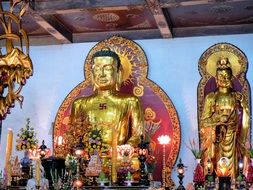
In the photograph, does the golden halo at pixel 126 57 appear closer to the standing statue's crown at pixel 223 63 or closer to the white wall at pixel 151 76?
the white wall at pixel 151 76

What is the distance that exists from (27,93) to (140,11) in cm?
266

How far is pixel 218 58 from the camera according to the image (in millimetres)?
8594

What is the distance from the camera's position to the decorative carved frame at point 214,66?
28.0ft

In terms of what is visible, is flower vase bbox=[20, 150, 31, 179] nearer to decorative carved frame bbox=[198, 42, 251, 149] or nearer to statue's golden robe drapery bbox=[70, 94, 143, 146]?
statue's golden robe drapery bbox=[70, 94, 143, 146]

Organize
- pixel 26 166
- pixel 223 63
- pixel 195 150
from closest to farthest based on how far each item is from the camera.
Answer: pixel 26 166 < pixel 195 150 < pixel 223 63

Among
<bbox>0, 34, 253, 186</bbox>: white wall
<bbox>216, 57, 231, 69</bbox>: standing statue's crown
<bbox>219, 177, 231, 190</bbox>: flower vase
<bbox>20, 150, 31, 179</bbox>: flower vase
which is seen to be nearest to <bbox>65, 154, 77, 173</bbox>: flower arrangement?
<bbox>20, 150, 31, 179</bbox>: flower vase

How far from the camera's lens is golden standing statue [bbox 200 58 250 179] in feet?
26.3

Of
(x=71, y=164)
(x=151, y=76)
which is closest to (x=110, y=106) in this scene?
(x=151, y=76)

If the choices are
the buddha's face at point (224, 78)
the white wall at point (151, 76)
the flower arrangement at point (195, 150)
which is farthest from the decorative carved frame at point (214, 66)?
the flower arrangement at point (195, 150)

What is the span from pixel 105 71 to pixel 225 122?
84.2 inches

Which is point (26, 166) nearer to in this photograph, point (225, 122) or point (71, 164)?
point (71, 164)

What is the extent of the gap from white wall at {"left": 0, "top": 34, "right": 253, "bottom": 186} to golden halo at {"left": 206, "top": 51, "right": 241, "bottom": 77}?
201 millimetres

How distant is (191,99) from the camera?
8695 millimetres

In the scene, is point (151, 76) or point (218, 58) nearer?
point (218, 58)
